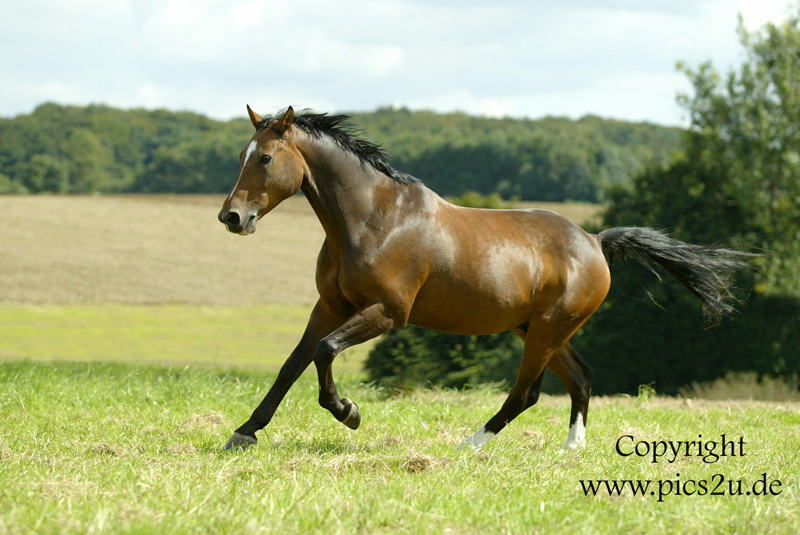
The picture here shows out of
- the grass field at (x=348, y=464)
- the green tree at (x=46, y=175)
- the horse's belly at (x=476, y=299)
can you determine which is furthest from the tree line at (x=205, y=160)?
the horse's belly at (x=476, y=299)

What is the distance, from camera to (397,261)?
5.48 metres

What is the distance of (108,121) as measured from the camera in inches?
3305

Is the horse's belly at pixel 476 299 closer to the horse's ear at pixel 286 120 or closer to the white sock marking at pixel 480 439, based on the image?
the white sock marking at pixel 480 439

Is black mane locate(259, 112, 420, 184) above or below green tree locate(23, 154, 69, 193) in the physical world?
above

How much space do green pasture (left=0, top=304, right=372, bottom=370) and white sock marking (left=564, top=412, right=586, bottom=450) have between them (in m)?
16.7

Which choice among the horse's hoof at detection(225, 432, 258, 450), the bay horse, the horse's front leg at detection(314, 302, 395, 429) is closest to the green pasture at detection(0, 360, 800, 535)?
the horse's hoof at detection(225, 432, 258, 450)

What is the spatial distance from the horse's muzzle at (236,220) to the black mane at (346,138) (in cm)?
83

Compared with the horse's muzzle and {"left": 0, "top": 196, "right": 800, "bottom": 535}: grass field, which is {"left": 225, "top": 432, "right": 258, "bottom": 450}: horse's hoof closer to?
{"left": 0, "top": 196, "right": 800, "bottom": 535}: grass field

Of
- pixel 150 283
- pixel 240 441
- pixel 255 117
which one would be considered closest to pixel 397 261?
pixel 255 117

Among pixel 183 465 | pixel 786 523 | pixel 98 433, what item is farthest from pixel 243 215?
pixel 786 523

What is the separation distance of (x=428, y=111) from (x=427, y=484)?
4620 inches

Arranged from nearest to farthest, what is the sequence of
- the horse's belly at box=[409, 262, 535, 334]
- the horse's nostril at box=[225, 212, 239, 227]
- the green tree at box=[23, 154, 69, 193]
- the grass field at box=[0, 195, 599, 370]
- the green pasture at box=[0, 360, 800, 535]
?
the green pasture at box=[0, 360, 800, 535] < the horse's nostril at box=[225, 212, 239, 227] < the horse's belly at box=[409, 262, 535, 334] < the grass field at box=[0, 195, 599, 370] < the green tree at box=[23, 154, 69, 193]

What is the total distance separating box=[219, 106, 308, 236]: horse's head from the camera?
5211 mm

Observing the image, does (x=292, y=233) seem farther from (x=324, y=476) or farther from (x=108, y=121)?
(x=108, y=121)
